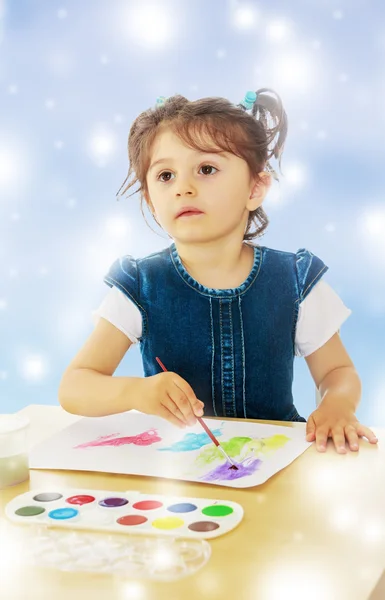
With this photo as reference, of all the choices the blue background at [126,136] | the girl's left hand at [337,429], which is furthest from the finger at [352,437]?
the blue background at [126,136]

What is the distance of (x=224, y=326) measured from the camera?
1.22m

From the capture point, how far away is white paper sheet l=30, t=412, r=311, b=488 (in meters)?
0.77

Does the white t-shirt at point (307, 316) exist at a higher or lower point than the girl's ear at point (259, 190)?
lower

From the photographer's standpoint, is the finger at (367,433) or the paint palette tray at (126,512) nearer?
the paint palette tray at (126,512)

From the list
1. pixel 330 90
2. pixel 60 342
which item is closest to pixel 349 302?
pixel 330 90

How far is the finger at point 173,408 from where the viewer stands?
89 cm

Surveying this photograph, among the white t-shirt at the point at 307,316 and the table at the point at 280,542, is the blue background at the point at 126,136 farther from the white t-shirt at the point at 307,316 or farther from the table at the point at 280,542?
the table at the point at 280,542

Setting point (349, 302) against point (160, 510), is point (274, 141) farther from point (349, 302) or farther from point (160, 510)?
point (349, 302)

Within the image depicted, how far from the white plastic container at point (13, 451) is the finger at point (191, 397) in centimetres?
20

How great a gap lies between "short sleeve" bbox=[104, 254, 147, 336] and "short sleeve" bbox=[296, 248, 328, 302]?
0.84ft

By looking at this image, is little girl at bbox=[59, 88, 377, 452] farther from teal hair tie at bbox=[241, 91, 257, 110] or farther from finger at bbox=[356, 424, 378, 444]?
finger at bbox=[356, 424, 378, 444]

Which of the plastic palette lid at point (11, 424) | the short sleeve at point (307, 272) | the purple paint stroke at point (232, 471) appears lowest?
the purple paint stroke at point (232, 471)

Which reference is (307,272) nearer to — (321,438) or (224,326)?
(224,326)

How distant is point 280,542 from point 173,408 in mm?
316
